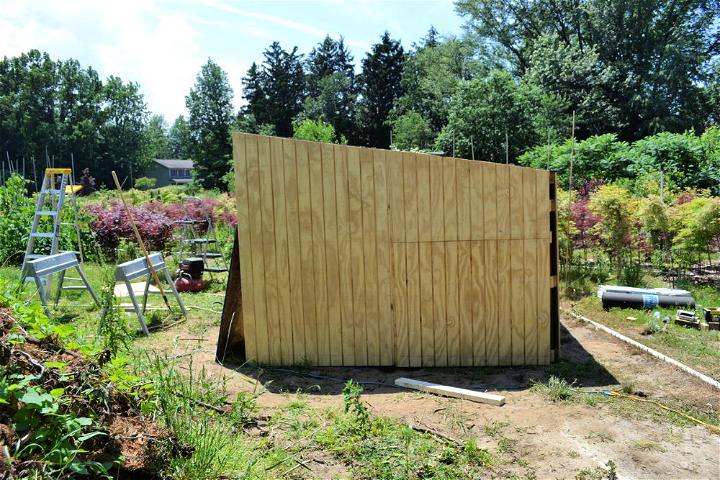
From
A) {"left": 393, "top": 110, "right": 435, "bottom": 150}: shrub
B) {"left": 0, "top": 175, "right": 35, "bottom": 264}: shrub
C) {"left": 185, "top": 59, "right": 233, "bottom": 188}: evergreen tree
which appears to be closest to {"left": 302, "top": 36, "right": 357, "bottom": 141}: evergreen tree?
→ {"left": 393, "top": 110, "right": 435, "bottom": 150}: shrub

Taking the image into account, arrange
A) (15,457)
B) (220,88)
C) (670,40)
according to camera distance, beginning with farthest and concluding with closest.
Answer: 1. (220,88)
2. (670,40)
3. (15,457)

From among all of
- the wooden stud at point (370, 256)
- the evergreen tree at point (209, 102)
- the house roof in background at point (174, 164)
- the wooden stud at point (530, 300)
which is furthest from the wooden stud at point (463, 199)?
the house roof in background at point (174, 164)

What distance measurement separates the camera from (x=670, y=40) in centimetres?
2747

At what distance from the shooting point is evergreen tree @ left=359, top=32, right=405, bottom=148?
1631 inches

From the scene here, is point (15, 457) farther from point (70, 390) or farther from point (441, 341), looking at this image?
point (441, 341)

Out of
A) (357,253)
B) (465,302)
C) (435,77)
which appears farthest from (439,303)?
(435,77)

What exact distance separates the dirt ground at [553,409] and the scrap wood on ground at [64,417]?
42.9 inches

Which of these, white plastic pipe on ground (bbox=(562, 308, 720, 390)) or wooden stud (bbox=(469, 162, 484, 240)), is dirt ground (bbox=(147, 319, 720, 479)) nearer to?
white plastic pipe on ground (bbox=(562, 308, 720, 390))

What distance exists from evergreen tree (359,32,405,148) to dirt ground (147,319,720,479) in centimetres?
3654

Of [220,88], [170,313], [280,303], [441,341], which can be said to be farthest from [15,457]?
[220,88]

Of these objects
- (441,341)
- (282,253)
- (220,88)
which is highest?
(220,88)

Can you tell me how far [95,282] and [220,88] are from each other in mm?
51046

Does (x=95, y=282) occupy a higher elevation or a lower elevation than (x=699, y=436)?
higher

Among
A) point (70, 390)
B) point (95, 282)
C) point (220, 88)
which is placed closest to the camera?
point (70, 390)
